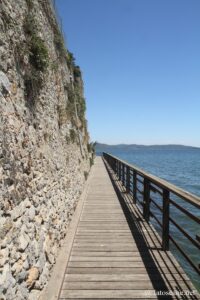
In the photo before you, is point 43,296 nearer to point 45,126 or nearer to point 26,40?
point 45,126

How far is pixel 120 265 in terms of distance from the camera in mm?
5008

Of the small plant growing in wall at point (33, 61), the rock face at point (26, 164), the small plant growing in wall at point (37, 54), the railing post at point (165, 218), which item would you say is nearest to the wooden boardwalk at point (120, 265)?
the railing post at point (165, 218)

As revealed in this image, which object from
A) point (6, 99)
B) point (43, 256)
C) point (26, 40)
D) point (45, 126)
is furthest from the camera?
point (45, 126)

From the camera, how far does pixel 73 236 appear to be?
648 cm

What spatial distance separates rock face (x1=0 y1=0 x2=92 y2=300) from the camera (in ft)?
11.5

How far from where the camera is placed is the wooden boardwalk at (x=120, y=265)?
4.15 metres

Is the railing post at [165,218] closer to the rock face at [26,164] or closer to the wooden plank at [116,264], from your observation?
the wooden plank at [116,264]

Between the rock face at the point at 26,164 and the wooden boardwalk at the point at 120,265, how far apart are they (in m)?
0.46

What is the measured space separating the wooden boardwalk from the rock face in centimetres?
46

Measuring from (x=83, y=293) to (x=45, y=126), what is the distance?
3.09m

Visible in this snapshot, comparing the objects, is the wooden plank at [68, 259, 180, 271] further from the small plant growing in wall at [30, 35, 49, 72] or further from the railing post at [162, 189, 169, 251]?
the small plant growing in wall at [30, 35, 49, 72]

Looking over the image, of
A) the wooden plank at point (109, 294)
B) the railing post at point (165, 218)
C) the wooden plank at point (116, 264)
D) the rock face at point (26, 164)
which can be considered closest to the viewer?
the rock face at point (26, 164)

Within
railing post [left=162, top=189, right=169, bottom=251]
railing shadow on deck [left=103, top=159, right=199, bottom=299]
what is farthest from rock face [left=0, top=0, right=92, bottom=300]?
railing post [left=162, top=189, right=169, bottom=251]

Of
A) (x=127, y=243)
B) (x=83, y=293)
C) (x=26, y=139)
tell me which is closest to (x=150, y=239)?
(x=127, y=243)
